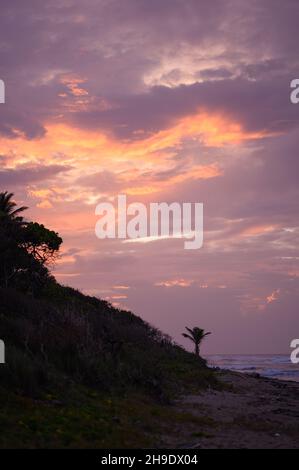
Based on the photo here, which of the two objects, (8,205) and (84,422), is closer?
(84,422)

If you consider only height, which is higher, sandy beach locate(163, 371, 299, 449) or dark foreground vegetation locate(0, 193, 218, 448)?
dark foreground vegetation locate(0, 193, 218, 448)

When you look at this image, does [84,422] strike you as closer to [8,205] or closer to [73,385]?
[73,385]

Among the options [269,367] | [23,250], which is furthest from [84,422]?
[269,367]

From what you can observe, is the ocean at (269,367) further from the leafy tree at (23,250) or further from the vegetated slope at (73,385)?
the vegetated slope at (73,385)

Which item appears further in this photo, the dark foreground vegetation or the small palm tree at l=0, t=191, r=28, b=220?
the small palm tree at l=0, t=191, r=28, b=220

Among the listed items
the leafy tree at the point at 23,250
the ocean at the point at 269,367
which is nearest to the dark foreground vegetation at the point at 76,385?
the leafy tree at the point at 23,250

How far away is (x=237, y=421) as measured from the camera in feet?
50.6

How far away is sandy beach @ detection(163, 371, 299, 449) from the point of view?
12.4 meters

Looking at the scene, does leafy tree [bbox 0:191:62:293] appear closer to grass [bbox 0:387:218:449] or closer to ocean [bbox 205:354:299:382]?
grass [bbox 0:387:218:449]

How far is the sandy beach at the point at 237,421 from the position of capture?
40.6ft

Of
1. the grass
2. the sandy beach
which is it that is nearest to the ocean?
the sandy beach

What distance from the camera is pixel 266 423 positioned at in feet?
50.3

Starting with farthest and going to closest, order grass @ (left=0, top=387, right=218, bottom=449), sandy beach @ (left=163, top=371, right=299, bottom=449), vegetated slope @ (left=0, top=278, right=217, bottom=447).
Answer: sandy beach @ (left=163, top=371, right=299, bottom=449) → vegetated slope @ (left=0, top=278, right=217, bottom=447) → grass @ (left=0, top=387, right=218, bottom=449)
